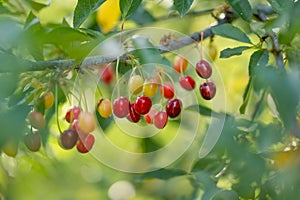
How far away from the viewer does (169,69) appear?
156 centimetres

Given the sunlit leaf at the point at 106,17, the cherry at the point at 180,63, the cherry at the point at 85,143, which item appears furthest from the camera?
the sunlit leaf at the point at 106,17

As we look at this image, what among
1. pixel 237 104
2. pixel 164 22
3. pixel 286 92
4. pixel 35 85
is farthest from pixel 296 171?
pixel 164 22

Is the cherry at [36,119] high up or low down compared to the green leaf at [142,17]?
up

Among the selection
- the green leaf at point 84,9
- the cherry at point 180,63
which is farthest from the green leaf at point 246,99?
the green leaf at point 84,9

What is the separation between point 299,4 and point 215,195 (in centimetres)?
43

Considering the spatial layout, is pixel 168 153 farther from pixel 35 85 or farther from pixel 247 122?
pixel 35 85

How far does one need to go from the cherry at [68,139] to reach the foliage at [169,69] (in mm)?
58

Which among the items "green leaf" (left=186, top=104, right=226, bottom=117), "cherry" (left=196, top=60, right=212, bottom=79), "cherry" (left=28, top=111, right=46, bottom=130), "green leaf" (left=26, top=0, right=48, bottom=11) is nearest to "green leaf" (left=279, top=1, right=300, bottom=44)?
"cherry" (left=196, top=60, right=212, bottom=79)

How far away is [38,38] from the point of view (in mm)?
1057

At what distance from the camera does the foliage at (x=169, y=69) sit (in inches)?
48.2

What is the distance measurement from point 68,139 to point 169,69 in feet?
1.03

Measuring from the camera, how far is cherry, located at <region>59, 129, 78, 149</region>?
4.60 feet

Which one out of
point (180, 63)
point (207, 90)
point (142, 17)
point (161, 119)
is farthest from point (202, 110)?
point (142, 17)

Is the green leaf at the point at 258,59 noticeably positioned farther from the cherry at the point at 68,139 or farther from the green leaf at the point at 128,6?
the cherry at the point at 68,139
